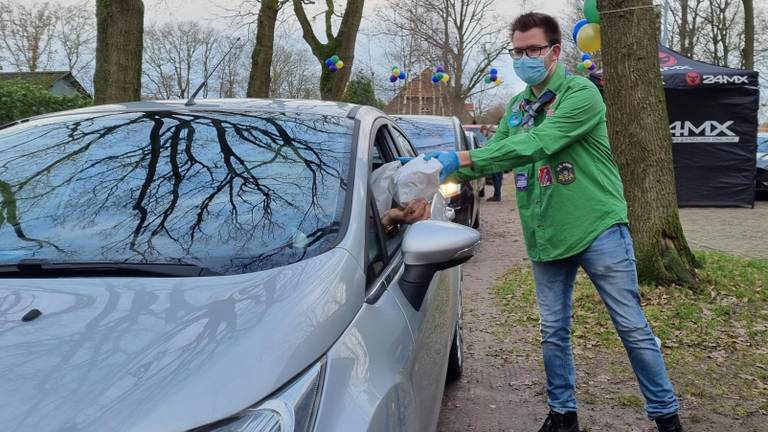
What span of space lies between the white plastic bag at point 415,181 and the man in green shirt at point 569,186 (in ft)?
0.51

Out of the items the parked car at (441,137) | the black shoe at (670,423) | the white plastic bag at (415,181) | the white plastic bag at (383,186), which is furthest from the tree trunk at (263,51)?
the black shoe at (670,423)

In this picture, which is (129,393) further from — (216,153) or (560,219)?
(560,219)

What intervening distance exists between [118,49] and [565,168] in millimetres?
6196

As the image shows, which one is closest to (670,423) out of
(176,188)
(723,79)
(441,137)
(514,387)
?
(514,387)

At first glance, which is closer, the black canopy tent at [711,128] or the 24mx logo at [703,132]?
the black canopy tent at [711,128]

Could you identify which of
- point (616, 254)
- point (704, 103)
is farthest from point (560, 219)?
point (704, 103)

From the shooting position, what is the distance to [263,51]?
17.0 meters

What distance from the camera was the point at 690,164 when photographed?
12.5 metres

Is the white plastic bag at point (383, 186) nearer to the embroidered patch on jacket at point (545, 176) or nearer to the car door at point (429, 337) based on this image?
the car door at point (429, 337)

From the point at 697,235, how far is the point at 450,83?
111 ft

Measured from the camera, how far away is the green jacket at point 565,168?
286 cm

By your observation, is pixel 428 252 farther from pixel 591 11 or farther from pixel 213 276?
pixel 591 11

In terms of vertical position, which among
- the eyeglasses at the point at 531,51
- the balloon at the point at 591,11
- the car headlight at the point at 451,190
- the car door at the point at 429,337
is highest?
the balloon at the point at 591,11

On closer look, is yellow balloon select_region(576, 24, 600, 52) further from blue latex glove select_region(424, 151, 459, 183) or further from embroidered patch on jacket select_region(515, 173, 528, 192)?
blue latex glove select_region(424, 151, 459, 183)
